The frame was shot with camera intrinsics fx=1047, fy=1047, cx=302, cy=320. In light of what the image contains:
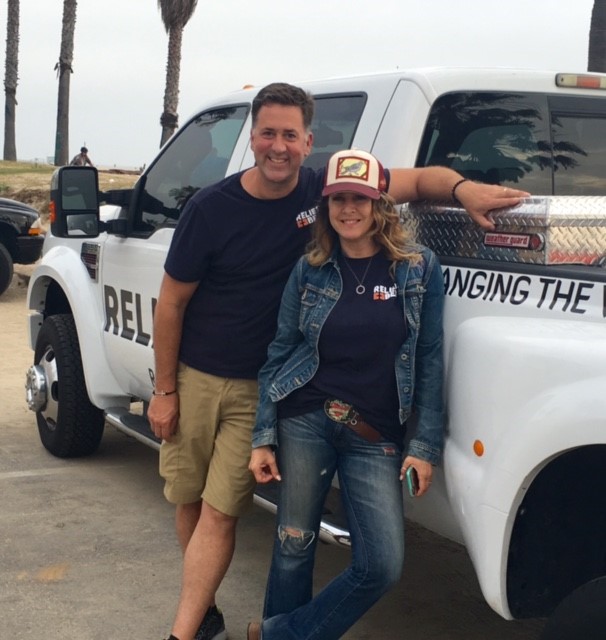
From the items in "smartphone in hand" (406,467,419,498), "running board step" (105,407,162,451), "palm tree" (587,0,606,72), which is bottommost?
"running board step" (105,407,162,451)

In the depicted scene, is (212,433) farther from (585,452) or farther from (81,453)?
(81,453)

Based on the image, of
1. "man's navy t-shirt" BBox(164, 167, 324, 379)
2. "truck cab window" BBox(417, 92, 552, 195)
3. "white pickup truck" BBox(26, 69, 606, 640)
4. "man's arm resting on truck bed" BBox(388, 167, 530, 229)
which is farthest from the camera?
"truck cab window" BBox(417, 92, 552, 195)

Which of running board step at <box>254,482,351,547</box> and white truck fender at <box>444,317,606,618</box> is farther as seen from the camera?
running board step at <box>254,482,351,547</box>

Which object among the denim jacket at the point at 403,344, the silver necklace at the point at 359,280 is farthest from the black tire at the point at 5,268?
the silver necklace at the point at 359,280

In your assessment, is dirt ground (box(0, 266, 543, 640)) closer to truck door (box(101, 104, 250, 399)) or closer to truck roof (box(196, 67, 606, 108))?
truck door (box(101, 104, 250, 399))

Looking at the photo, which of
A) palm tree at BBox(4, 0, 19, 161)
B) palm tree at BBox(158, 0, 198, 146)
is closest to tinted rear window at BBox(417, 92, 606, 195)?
palm tree at BBox(158, 0, 198, 146)

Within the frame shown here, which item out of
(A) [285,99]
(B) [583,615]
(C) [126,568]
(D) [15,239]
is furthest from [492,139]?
(D) [15,239]

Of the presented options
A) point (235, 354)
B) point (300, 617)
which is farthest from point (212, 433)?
point (300, 617)

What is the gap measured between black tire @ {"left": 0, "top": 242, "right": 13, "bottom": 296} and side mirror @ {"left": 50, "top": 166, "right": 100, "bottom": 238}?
7525 mm

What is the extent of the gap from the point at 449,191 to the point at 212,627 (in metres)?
1.75

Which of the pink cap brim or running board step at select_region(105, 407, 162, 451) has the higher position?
the pink cap brim

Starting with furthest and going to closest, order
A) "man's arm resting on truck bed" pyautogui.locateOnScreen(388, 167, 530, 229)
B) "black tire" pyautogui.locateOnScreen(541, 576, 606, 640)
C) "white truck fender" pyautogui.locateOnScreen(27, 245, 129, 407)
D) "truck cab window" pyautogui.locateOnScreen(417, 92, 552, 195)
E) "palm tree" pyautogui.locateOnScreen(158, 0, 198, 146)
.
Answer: "palm tree" pyautogui.locateOnScreen(158, 0, 198, 146)
"white truck fender" pyautogui.locateOnScreen(27, 245, 129, 407)
"truck cab window" pyautogui.locateOnScreen(417, 92, 552, 195)
"man's arm resting on truck bed" pyautogui.locateOnScreen(388, 167, 530, 229)
"black tire" pyautogui.locateOnScreen(541, 576, 606, 640)

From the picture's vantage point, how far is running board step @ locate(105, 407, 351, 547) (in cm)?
322

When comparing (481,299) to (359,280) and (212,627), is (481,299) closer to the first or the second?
(359,280)
